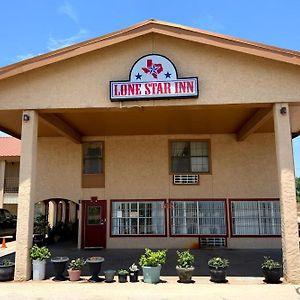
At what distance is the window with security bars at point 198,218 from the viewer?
1644 centimetres

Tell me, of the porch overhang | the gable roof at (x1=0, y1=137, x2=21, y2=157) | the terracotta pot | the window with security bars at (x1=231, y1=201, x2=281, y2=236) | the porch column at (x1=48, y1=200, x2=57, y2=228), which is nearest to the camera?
the terracotta pot

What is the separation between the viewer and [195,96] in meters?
10.8

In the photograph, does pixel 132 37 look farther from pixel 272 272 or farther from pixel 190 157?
pixel 272 272

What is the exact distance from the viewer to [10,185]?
29156 mm

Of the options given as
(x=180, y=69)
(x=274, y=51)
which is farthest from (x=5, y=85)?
(x=274, y=51)

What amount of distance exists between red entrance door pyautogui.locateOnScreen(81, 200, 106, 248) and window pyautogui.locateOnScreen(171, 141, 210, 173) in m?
4.01

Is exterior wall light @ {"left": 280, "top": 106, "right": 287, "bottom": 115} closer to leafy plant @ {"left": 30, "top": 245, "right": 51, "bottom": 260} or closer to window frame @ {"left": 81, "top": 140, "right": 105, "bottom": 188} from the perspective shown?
leafy plant @ {"left": 30, "top": 245, "right": 51, "bottom": 260}

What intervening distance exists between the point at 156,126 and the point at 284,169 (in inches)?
259

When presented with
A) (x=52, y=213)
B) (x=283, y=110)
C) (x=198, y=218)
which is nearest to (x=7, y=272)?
(x=198, y=218)

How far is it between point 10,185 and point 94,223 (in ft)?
50.1

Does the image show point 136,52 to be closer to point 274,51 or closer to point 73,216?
point 274,51

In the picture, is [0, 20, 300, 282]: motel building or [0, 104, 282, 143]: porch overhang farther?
[0, 104, 282, 143]: porch overhang

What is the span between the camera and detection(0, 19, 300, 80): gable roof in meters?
10.8

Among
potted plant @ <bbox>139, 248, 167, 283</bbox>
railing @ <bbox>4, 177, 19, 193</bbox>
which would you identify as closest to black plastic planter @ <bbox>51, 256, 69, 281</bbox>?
potted plant @ <bbox>139, 248, 167, 283</bbox>
